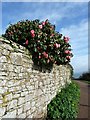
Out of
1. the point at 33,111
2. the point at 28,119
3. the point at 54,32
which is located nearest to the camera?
the point at 28,119

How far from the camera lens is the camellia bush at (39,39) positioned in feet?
23.7

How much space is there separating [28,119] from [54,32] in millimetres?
3197

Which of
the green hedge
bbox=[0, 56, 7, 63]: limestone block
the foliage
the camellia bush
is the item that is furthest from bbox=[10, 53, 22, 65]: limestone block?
the foliage

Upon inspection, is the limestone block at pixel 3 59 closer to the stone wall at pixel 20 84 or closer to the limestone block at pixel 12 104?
the stone wall at pixel 20 84

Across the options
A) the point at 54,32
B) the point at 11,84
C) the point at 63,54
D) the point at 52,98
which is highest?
the point at 54,32

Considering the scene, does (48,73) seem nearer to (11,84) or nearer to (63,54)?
(63,54)

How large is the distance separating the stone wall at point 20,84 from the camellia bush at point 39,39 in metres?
0.41

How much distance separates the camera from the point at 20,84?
233 inches

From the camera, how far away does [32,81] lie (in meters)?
6.81

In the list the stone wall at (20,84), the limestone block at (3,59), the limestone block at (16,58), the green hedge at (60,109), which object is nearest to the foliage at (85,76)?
the green hedge at (60,109)

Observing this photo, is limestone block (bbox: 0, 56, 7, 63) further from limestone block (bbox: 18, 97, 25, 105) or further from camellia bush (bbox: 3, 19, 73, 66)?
camellia bush (bbox: 3, 19, 73, 66)

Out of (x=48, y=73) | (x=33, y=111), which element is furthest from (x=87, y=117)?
(x=33, y=111)

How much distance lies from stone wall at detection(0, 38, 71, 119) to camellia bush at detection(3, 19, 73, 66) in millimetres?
406

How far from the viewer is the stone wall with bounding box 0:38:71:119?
510 centimetres
